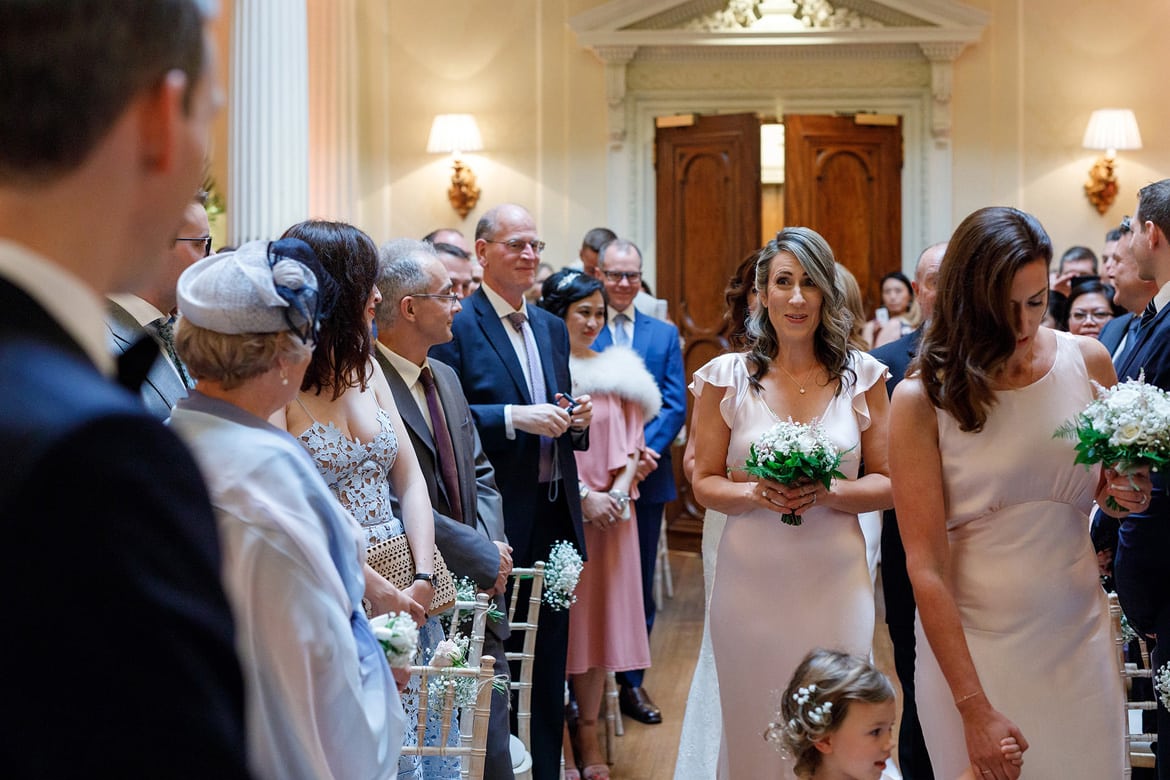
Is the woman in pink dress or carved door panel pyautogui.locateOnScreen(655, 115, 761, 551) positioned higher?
carved door panel pyautogui.locateOnScreen(655, 115, 761, 551)

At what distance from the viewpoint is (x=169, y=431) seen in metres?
0.81

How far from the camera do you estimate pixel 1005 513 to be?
2.58 m

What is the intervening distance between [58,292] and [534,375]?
3.72m

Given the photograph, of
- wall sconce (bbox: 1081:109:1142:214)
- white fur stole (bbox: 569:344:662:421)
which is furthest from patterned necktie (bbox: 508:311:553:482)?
wall sconce (bbox: 1081:109:1142:214)

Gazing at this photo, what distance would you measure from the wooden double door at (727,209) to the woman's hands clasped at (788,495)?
597cm

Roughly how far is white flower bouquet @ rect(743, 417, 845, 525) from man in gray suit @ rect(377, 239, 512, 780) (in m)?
0.79

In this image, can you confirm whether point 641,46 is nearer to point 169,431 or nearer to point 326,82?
point 326,82

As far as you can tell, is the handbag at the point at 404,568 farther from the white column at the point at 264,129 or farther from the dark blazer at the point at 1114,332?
the white column at the point at 264,129

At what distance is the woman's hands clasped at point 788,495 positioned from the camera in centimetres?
321

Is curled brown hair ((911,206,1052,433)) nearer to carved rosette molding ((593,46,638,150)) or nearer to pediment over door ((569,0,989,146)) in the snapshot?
pediment over door ((569,0,989,146))

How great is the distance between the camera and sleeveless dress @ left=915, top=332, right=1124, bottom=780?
8.37 feet

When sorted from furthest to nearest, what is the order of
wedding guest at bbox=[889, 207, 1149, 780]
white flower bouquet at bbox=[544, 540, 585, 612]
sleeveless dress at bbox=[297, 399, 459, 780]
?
white flower bouquet at bbox=[544, 540, 585, 612] < sleeveless dress at bbox=[297, 399, 459, 780] < wedding guest at bbox=[889, 207, 1149, 780]

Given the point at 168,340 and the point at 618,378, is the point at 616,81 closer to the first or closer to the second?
the point at 618,378

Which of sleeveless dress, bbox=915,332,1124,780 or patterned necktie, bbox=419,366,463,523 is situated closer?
sleeveless dress, bbox=915,332,1124,780
